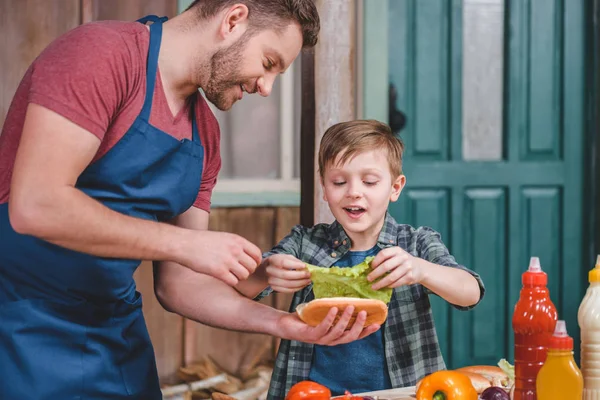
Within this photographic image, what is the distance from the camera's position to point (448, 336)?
447 cm

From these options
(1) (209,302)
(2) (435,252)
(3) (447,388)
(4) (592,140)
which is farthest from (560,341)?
(4) (592,140)

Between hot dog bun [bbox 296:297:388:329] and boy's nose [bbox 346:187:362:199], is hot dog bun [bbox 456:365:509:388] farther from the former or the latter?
boy's nose [bbox 346:187:362:199]

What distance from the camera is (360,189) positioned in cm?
247

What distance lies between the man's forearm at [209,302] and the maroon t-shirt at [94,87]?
1.47 ft

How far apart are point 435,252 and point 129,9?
2.18 meters

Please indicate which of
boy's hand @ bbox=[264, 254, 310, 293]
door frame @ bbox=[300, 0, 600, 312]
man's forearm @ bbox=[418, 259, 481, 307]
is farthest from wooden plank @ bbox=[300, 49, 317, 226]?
boy's hand @ bbox=[264, 254, 310, 293]

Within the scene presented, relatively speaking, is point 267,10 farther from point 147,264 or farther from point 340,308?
point 147,264

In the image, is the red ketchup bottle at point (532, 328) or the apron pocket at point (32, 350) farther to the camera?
the apron pocket at point (32, 350)

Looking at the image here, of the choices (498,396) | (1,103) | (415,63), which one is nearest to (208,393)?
(1,103)

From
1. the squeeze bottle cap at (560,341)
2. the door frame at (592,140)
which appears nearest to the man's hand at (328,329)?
the squeeze bottle cap at (560,341)

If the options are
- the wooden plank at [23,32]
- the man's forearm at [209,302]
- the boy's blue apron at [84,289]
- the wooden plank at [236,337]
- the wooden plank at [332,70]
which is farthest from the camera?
the wooden plank at [236,337]

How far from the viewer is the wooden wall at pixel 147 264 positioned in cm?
379

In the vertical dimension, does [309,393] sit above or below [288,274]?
below

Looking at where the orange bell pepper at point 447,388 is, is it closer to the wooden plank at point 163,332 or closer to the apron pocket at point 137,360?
the apron pocket at point 137,360
